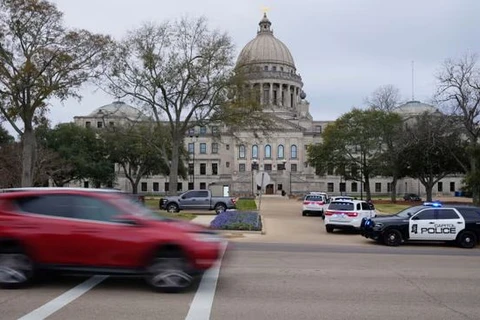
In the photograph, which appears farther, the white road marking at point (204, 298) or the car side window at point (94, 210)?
the car side window at point (94, 210)

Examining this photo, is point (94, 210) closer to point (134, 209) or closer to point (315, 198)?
point (134, 209)

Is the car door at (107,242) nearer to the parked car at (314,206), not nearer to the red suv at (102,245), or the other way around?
the red suv at (102,245)

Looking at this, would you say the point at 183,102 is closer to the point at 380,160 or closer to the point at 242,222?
the point at 242,222

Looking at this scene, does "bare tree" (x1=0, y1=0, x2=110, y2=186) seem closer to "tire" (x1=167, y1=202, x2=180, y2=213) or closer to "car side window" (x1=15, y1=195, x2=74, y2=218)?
"tire" (x1=167, y1=202, x2=180, y2=213)

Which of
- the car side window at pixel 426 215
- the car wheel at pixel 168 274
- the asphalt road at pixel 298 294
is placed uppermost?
the car side window at pixel 426 215

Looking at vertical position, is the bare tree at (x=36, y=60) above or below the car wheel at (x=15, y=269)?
above

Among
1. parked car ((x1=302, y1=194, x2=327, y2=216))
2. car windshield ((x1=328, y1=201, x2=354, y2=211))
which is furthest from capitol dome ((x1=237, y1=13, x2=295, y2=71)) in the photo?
car windshield ((x1=328, y1=201, x2=354, y2=211))

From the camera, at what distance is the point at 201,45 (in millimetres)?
42344

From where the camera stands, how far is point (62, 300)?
844cm

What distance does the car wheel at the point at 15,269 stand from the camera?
926 centimetres

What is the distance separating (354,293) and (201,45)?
115ft

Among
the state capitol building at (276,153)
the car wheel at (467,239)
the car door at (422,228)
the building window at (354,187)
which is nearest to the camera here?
the car wheel at (467,239)

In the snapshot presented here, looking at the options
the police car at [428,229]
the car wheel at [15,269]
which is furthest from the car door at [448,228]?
the car wheel at [15,269]

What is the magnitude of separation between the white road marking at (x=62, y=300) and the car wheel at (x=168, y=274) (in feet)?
3.85
